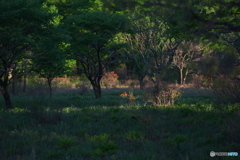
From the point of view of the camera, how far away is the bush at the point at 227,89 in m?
9.79

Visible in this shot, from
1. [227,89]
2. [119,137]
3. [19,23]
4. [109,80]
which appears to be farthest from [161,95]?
[109,80]

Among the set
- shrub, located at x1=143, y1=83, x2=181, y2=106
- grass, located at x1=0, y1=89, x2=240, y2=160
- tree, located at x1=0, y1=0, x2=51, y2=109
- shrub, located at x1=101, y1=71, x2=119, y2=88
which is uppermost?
tree, located at x1=0, y1=0, x2=51, y2=109

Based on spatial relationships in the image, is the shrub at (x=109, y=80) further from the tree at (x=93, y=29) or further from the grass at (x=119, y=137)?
the grass at (x=119, y=137)

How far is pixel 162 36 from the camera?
12828 mm

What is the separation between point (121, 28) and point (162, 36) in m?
4.15

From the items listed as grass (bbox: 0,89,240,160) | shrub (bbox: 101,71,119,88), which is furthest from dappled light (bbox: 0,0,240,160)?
shrub (bbox: 101,71,119,88)

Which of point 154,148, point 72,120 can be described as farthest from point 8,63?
point 154,148

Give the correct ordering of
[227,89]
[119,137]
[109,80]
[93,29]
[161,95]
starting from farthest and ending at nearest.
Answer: [109,80]
[93,29]
[161,95]
[227,89]
[119,137]

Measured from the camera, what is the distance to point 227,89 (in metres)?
10.1

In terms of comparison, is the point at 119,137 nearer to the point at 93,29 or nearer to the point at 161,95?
the point at 161,95

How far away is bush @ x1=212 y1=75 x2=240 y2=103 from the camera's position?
32.1 ft

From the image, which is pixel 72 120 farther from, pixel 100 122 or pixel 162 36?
pixel 162 36

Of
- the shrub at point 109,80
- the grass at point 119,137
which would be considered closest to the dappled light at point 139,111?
the grass at point 119,137

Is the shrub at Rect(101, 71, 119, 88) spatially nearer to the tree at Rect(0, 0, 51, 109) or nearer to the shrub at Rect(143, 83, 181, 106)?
the tree at Rect(0, 0, 51, 109)
